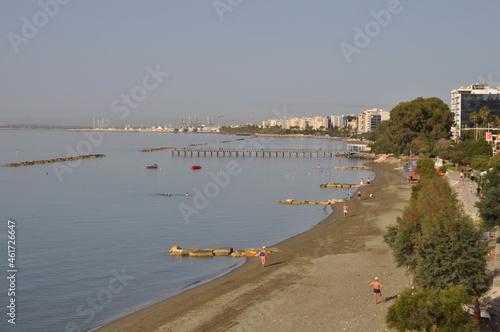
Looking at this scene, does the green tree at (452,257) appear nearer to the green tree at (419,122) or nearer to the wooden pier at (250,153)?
the green tree at (419,122)

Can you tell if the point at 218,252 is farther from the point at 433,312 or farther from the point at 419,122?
the point at 419,122

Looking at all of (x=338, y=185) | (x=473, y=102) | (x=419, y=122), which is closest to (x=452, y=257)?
(x=338, y=185)

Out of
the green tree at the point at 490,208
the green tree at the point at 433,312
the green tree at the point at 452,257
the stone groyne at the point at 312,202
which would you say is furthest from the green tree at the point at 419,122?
the green tree at the point at 433,312

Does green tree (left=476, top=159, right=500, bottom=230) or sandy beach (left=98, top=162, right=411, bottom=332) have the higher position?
green tree (left=476, top=159, right=500, bottom=230)

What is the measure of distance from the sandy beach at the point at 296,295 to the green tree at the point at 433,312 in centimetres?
294

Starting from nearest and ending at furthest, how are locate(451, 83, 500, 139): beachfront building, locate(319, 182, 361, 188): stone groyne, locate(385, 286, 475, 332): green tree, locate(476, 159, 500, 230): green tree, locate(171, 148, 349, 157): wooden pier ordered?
locate(385, 286, 475, 332): green tree, locate(476, 159, 500, 230): green tree, locate(319, 182, 361, 188): stone groyne, locate(451, 83, 500, 139): beachfront building, locate(171, 148, 349, 157): wooden pier

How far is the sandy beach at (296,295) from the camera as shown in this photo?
15.9 meters

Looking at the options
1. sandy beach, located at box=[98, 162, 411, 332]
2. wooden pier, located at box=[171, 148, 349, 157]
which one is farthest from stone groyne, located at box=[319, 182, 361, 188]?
wooden pier, located at box=[171, 148, 349, 157]

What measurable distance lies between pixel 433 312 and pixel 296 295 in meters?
7.58

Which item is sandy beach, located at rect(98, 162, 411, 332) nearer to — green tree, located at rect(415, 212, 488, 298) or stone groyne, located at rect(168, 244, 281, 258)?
stone groyne, located at rect(168, 244, 281, 258)

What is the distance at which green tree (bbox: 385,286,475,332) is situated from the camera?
11.4 meters

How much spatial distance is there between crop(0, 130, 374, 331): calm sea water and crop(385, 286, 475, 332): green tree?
10095 millimetres

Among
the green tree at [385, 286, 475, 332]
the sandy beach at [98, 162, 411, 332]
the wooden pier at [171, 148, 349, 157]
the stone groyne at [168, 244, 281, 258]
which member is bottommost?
the wooden pier at [171, 148, 349, 157]

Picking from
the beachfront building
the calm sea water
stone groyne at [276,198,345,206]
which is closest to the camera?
the calm sea water
